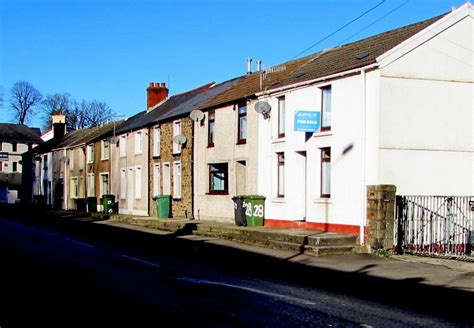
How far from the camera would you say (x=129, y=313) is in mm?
8320

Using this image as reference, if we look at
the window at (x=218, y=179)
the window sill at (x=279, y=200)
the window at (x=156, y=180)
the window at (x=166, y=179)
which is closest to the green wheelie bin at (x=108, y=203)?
the window at (x=156, y=180)

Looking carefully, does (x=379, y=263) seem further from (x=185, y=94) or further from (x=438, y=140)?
(x=185, y=94)

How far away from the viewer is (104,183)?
143 feet

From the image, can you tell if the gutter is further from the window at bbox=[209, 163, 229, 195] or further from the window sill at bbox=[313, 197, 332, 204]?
the window at bbox=[209, 163, 229, 195]

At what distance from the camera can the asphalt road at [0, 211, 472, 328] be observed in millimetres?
8016

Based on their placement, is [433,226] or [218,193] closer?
[433,226]

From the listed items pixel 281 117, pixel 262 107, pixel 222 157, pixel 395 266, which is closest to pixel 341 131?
pixel 281 117

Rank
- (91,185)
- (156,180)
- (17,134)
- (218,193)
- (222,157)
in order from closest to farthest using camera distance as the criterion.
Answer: (222,157) → (218,193) → (156,180) → (91,185) → (17,134)

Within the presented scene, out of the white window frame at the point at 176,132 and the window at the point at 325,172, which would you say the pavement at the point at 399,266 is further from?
the white window frame at the point at 176,132

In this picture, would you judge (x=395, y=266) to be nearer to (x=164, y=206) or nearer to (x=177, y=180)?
(x=177, y=180)

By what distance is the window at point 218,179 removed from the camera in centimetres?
2716

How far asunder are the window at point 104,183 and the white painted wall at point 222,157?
15.5 metres

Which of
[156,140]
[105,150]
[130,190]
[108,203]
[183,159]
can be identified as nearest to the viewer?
[183,159]

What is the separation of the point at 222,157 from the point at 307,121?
26.0 feet
